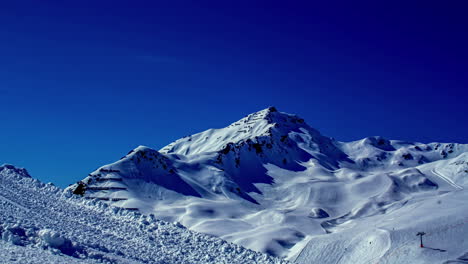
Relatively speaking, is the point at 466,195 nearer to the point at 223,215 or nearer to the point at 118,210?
the point at 223,215

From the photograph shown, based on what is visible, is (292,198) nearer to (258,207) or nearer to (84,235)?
(258,207)

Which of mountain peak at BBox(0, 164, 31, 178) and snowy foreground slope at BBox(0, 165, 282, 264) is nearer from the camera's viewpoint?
snowy foreground slope at BBox(0, 165, 282, 264)

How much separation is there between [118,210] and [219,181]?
343 ft

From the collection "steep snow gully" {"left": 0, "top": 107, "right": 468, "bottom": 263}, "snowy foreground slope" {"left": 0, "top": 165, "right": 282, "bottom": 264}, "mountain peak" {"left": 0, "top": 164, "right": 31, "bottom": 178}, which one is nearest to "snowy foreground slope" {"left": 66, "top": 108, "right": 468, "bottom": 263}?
"steep snow gully" {"left": 0, "top": 107, "right": 468, "bottom": 263}

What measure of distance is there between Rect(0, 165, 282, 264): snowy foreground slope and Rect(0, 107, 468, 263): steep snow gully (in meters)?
0.10

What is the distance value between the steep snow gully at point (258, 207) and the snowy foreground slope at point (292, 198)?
0.28 m

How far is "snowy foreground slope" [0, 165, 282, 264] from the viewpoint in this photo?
17312 mm

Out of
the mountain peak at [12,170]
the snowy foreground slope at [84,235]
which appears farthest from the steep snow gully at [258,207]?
the mountain peak at [12,170]

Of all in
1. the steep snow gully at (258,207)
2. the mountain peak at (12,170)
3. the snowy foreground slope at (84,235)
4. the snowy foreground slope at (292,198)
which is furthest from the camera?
the snowy foreground slope at (292,198)

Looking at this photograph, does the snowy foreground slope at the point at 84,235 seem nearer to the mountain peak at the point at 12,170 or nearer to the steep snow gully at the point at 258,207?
the steep snow gully at the point at 258,207

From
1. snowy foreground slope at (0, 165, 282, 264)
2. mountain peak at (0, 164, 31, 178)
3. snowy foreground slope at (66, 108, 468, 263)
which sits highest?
snowy foreground slope at (66, 108, 468, 263)

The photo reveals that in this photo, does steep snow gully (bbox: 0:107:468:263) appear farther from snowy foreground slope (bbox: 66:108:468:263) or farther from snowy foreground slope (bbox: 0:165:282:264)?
snowy foreground slope (bbox: 66:108:468:263)

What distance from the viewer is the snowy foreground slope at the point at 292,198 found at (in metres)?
59.9

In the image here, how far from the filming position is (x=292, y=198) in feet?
429
